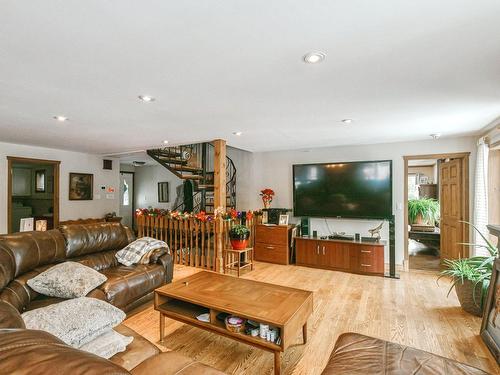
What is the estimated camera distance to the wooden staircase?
579 cm

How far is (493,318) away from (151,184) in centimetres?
863

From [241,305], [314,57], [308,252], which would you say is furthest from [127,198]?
[314,57]

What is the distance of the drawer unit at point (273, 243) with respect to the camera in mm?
5082

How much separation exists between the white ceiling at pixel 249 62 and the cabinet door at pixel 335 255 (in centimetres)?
219

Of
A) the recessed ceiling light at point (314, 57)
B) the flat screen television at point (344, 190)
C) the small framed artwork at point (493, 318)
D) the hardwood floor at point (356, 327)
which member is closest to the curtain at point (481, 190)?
the hardwood floor at point (356, 327)

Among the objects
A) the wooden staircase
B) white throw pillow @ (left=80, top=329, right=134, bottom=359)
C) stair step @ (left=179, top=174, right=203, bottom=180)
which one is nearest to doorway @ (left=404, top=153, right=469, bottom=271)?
the wooden staircase

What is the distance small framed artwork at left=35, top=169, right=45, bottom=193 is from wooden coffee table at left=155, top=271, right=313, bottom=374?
6.74 metres

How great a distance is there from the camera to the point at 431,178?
24.7 ft

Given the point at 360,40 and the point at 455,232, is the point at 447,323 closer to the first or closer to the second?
the point at 455,232

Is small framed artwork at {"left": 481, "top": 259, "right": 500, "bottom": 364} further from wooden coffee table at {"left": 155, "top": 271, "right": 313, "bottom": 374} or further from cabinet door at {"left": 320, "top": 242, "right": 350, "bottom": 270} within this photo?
cabinet door at {"left": 320, "top": 242, "right": 350, "bottom": 270}

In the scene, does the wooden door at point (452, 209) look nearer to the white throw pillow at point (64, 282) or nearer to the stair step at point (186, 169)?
the stair step at point (186, 169)

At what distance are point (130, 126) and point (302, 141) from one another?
2844mm

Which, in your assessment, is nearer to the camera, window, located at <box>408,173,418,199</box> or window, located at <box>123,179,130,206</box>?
window, located at <box>408,173,418,199</box>

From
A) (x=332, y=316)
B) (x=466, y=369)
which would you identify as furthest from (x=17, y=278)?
(x=466, y=369)
